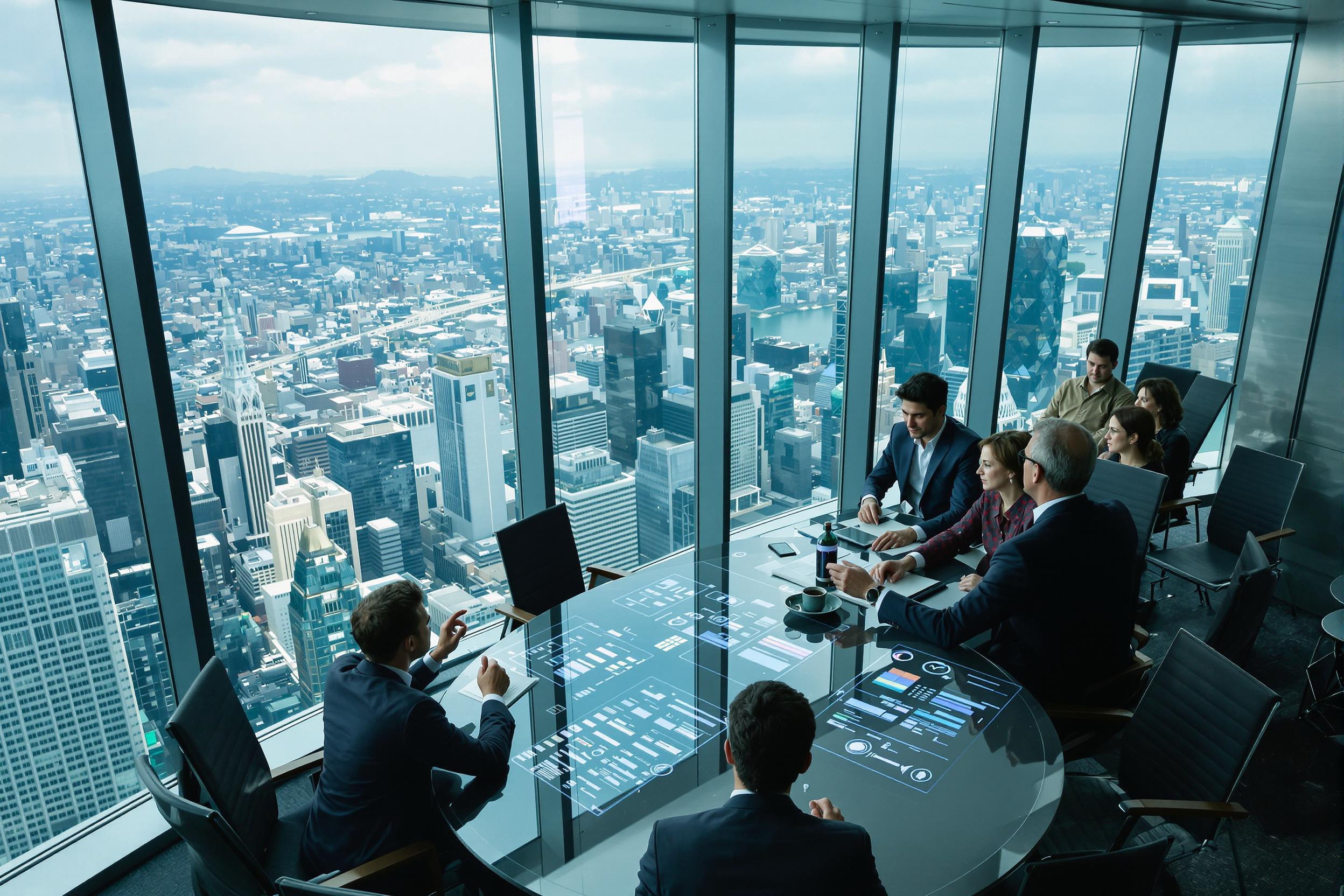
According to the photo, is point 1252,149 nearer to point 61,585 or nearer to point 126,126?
point 126,126

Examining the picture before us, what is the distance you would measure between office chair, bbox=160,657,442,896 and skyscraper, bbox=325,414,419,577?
5.66 ft

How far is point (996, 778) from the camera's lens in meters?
2.56

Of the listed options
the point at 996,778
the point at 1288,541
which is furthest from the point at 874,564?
the point at 1288,541

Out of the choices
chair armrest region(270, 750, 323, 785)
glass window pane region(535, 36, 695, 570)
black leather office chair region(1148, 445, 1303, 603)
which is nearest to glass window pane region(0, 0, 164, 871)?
chair armrest region(270, 750, 323, 785)

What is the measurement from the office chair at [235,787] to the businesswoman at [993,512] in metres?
2.49

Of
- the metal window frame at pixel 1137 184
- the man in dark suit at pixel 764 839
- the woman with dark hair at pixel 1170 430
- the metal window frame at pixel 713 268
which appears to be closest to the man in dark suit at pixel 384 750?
the man in dark suit at pixel 764 839

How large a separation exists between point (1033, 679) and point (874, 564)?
85 cm

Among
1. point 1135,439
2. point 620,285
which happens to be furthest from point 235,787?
point 1135,439

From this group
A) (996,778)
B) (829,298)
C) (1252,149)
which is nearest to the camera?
(996,778)

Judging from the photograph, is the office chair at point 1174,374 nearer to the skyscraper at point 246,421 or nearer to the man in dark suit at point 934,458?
the man in dark suit at point 934,458

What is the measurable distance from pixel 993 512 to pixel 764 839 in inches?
102

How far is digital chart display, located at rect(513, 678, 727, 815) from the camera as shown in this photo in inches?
101

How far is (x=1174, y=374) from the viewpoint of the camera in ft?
23.4

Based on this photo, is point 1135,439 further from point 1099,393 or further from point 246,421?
point 246,421
